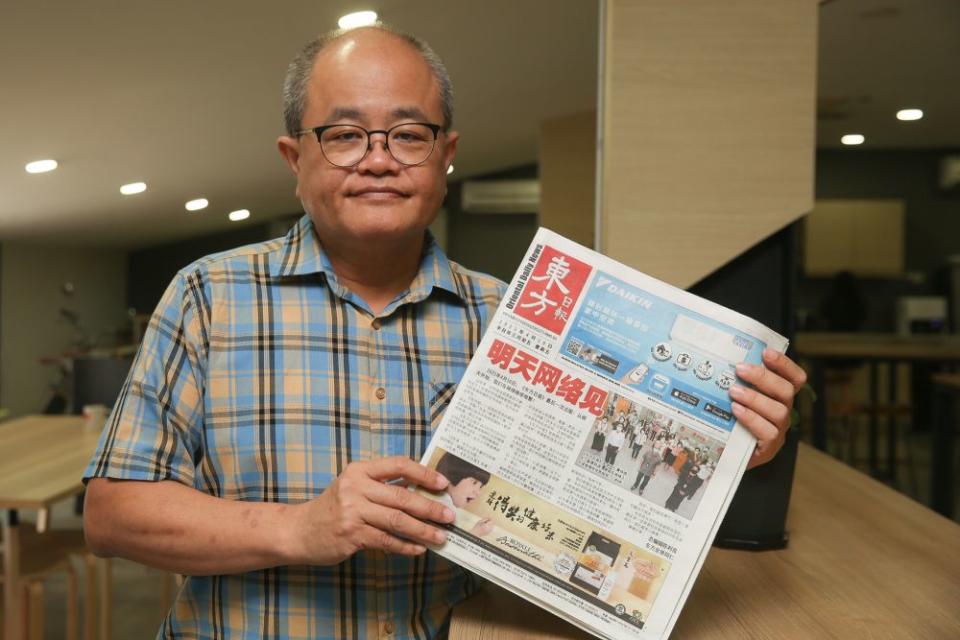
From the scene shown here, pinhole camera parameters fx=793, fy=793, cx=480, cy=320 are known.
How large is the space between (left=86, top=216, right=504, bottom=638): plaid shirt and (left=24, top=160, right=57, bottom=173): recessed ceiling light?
4252 mm

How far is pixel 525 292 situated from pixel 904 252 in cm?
929

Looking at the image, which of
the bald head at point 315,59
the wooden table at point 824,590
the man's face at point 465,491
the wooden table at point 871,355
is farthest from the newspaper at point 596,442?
the wooden table at point 871,355

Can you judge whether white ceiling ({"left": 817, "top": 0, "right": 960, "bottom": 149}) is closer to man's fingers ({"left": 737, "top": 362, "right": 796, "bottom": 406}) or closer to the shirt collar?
the shirt collar

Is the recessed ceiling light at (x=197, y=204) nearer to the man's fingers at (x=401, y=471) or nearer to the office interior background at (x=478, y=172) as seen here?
the office interior background at (x=478, y=172)

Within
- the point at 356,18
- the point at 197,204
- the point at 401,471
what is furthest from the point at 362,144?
the point at 197,204

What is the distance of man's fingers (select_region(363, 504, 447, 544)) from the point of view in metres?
0.86

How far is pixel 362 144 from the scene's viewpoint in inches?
40.3

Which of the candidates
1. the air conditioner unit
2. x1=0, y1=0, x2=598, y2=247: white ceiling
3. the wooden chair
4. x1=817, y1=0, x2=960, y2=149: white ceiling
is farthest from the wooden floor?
the air conditioner unit

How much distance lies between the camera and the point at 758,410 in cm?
89

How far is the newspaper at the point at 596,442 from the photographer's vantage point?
87 centimetres

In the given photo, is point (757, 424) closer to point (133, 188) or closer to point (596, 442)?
point (596, 442)

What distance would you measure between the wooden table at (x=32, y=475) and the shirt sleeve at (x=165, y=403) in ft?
4.93

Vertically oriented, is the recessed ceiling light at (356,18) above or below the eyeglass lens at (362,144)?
above

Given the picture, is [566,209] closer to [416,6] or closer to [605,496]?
[416,6]
